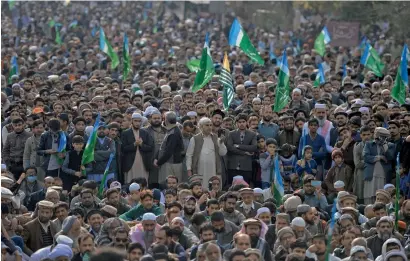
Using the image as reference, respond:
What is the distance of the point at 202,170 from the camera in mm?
20094

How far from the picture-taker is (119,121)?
20922mm

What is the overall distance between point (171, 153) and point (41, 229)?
4341 mm

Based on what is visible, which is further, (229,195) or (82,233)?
(229,195)

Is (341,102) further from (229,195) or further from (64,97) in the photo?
(229,195)

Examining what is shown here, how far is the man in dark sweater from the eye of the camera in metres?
20.2

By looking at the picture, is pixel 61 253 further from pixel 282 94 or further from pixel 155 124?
pixel 282 94

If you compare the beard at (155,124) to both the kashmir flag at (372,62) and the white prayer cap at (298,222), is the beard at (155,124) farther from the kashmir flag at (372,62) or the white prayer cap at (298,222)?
the kashmir flag at (372,62)

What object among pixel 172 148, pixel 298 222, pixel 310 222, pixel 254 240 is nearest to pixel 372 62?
pixel 172 148

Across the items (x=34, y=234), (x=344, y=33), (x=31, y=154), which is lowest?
(x=34, y=234)

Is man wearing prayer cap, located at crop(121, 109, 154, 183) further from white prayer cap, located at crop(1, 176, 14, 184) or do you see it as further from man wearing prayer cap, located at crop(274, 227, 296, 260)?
man wearing prayer cap, located at crop(274, 227, 296, 260)

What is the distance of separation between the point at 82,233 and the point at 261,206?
3.03m

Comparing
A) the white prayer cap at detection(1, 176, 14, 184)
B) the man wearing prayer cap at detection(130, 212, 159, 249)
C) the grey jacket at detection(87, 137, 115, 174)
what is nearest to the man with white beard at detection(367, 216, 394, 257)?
the man wearing prayer cap at detection(130, 212, 159, 249)

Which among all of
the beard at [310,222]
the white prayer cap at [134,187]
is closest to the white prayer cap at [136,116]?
the white prayer cap at [134,187]

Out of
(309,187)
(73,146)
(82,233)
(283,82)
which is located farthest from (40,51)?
(82,233)
